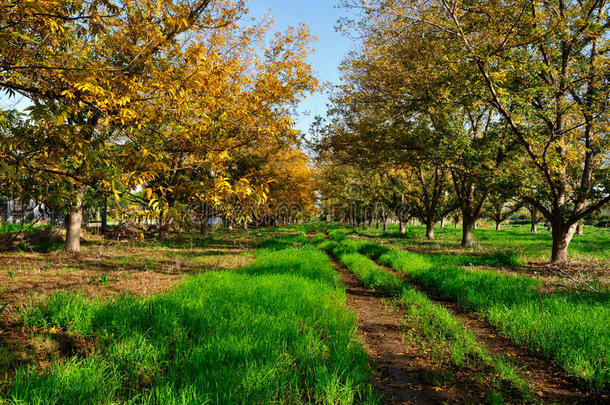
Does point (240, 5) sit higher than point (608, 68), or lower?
higher

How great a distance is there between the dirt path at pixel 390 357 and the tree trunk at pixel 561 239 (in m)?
8.41

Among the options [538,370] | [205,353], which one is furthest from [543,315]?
[205,353]

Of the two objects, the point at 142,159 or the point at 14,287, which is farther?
the point at 14,287

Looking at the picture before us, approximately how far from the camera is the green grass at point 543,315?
368cm

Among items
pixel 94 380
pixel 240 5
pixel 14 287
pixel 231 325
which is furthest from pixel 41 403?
pixel 240 5

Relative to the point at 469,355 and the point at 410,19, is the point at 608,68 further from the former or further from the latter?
the point at 469,355

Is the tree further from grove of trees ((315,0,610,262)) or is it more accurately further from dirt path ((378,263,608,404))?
dirt path ((378,263,608,404))

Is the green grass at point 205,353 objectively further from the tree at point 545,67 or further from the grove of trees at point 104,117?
the tree at point 545,67

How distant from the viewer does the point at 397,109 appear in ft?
43.2

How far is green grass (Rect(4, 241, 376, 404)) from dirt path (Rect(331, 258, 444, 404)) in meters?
0.29

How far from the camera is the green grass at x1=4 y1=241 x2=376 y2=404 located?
271cm

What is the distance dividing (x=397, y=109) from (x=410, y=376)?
38.3ft

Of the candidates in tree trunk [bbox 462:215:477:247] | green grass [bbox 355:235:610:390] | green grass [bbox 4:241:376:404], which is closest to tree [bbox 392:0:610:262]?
Answer: green grass [bbox 355:235:610:390]

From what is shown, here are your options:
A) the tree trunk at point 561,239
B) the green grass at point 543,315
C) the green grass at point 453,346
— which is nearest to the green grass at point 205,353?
the green grass at point 453,346
